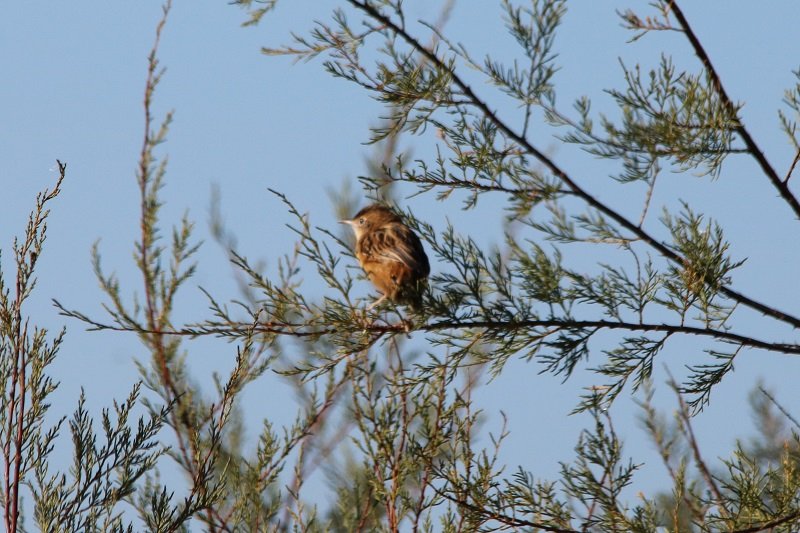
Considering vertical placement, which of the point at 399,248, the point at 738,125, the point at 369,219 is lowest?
the point at 738,125

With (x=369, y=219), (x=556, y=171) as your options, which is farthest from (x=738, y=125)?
(x=369, y=219)

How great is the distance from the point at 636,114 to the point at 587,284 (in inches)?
26.5

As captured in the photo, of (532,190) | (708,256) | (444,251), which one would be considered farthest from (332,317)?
(708,256)

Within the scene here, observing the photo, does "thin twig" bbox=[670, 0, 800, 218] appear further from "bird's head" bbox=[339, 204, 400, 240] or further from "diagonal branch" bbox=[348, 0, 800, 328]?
"bird's head" bbox=[339, 204, 400, 240]

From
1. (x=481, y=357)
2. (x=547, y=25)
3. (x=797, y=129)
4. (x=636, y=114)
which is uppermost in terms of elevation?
(x=547, y=25)

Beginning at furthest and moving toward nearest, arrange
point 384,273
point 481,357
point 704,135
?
point 384,273 < point 481,357 < point 704,135

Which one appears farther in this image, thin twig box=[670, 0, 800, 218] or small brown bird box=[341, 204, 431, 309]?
small brown bird box=[341, 204, 431, 309]

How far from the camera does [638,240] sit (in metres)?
3.97

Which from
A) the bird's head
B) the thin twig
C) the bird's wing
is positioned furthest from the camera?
the bird's head

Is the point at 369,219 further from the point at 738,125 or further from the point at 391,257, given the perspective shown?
the point at 738,125

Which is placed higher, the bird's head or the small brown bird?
the bird's head

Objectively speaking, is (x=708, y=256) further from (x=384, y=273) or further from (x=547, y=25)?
(x=384, y=273)

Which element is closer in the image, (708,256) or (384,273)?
(708,256)

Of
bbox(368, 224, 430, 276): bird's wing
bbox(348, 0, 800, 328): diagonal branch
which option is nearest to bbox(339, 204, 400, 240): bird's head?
bbox(368, 224, 430, 276): bird's wing
